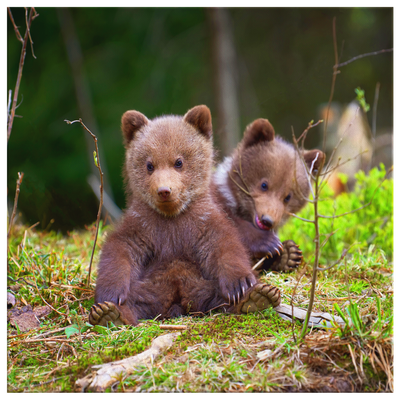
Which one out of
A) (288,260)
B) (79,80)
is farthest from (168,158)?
(79,80)

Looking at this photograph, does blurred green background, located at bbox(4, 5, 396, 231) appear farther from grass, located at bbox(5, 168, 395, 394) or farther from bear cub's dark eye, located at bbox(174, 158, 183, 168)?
grass, located at bbox(5, 168, 395, 394)

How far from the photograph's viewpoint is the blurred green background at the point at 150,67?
10.6m

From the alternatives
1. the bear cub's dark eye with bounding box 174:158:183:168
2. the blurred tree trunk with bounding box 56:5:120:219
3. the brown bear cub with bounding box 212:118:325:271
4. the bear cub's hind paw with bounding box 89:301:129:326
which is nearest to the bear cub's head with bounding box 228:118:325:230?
the brown bear cub with bounding box 212:118:325:271

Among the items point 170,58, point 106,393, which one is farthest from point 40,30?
point 106,393

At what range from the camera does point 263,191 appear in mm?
4473

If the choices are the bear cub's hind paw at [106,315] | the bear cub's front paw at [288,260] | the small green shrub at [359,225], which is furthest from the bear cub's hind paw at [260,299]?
the small green shrub at [359,225]

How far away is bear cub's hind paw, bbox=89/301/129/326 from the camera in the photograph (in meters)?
3.02

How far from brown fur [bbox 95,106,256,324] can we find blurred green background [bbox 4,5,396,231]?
6.68 meters

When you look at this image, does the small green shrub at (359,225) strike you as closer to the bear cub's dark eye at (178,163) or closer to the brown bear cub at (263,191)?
the brown bear cub at (263,191)

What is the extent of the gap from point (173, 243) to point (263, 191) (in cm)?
135

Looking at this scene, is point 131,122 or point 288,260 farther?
point 288,260

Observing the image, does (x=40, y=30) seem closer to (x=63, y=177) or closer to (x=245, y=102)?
(x=63, y=177)

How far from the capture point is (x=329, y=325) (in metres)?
2.96

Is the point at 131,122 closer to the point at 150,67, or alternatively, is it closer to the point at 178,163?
the point at 178,163
